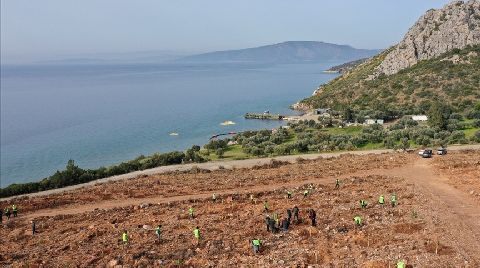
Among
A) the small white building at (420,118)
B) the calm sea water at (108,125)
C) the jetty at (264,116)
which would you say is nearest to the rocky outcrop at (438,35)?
the jetty at (264,116)

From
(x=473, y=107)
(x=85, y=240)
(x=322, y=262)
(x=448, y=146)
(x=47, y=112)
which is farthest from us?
(x=47, y=112)

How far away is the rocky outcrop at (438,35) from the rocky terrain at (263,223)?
92226mm

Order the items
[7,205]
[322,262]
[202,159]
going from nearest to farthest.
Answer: [322,262] → [7,205] → [202,159]

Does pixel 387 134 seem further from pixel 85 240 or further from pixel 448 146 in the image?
pixel 85 240

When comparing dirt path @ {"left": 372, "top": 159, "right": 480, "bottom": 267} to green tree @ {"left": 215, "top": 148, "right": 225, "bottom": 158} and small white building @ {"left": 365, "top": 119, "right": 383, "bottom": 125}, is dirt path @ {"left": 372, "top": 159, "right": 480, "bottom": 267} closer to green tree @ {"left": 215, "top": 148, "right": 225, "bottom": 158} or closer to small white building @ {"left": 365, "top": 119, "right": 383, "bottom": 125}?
green tree @ {"left": 215, "top": 148, "right": 225, "bottom": 158}

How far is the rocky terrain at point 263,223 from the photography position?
20.7m

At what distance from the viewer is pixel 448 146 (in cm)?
5528

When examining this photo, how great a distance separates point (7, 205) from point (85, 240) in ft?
56.7

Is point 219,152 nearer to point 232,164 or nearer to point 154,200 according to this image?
point 232,164

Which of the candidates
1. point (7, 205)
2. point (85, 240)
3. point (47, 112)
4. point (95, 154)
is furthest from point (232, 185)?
point (47, 112)

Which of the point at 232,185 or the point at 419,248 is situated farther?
the point at 232,185

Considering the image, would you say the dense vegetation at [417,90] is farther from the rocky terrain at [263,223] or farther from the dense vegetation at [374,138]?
the rocky terrain at [263,223]

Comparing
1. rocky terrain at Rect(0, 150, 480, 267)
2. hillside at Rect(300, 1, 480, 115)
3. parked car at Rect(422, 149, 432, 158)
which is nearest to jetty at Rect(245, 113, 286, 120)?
hillside at Rect(300, 1, 480, 115)

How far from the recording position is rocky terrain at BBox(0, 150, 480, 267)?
2070cm
